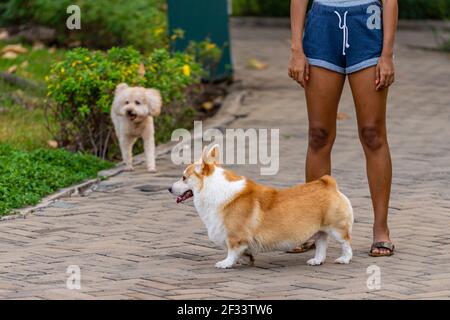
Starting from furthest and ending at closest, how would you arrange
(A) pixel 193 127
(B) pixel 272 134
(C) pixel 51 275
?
(A) pixel 193 127 < (B) pixel 272 134 < (C) pixel 51 275

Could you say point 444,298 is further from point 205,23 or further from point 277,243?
point 205,23

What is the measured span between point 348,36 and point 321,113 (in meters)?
0.51

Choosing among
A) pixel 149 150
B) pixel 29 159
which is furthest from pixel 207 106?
pixel 29 159

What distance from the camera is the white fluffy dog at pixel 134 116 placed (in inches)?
390

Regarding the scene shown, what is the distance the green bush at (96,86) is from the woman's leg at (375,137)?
384cm

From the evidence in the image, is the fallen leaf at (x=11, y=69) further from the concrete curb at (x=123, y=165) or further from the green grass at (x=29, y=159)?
the concrete curb at (x=123, y=165)

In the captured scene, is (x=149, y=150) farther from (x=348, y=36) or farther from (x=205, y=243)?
(x=348, y=36)

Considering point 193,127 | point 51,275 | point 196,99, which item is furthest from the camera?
point 196,99

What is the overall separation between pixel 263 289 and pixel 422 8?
49.5 ft

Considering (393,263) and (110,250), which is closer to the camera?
(393,263)

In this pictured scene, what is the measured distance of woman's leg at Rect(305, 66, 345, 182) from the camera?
697cm

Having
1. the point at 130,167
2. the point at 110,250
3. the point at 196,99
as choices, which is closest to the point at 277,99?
the point at 196,99

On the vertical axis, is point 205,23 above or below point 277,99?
above

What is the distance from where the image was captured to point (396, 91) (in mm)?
14297
